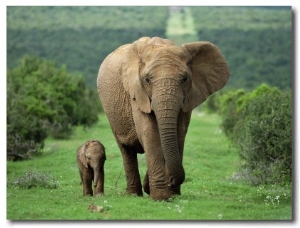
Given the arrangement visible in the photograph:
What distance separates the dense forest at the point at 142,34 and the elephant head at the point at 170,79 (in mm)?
6668

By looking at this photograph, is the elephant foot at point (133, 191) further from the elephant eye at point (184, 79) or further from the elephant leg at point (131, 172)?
the elephant eye at point (184, 79)

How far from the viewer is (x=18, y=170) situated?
47.9 ft

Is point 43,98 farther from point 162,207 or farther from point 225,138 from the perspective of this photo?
point 162,207

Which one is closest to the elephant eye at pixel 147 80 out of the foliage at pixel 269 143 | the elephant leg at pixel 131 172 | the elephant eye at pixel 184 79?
the elephant eye at pixel 184 79

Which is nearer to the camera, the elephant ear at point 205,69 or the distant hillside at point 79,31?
the elephant ear at point 205,69

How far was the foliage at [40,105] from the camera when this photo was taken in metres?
18.2

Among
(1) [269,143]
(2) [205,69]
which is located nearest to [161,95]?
(2) [205,69]

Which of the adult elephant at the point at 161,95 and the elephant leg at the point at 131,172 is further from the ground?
the adult elephant at the point at 161,95

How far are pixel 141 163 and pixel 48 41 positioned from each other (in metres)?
15.5

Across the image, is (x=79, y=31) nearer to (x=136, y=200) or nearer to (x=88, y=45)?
(x=88, y=45)

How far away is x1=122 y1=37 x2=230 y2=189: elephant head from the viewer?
9789mm

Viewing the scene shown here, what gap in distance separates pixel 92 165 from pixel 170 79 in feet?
7.69

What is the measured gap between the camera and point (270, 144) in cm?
1403

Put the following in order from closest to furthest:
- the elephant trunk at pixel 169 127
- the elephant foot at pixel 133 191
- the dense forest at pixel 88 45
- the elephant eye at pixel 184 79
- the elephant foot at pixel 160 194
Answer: the elephant trunk at pixel 169 127, the elephant eye at pixel 184 79, the elephant foot at pixel 160 194, the elephant foot at pixel 133 191, the dense forest at pixel 88 45
